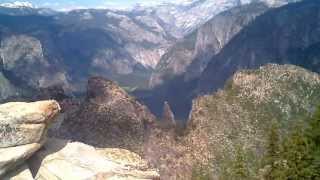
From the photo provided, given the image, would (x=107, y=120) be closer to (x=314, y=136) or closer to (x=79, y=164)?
(x=314, y=136)

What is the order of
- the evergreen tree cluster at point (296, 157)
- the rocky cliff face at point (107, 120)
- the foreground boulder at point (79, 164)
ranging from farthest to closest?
the rocky cliff face at point (107, 120) < the evergreen tree cluster at point (296, 157) < the foreground boulder at point (79, 164)

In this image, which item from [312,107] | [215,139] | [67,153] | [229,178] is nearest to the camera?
[67,153]

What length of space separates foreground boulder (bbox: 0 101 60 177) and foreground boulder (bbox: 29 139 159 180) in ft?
11.5

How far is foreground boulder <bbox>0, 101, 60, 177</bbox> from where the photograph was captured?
94.1m

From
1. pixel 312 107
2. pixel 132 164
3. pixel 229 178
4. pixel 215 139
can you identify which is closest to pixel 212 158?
pixel 215 139

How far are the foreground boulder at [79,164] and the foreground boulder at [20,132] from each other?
138 inches

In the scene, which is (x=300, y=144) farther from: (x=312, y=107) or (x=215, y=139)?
(x=312, y=107)

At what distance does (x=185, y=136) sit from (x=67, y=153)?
283 feet

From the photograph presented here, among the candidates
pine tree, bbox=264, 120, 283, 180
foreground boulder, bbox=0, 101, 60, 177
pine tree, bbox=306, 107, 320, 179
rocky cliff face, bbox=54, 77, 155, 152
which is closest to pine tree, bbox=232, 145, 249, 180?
pine tree, bbox=264, 120, 283, 180

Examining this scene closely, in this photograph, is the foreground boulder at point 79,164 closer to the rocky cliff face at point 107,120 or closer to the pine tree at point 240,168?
the pine tree at point 240,168

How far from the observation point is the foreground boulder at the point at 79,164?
98188 millimetres

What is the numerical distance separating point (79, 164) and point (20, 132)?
34.3ft

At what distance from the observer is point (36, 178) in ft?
319

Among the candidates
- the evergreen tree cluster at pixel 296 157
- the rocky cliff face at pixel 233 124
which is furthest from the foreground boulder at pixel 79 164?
the rocky cliff face at pixel 233 124
